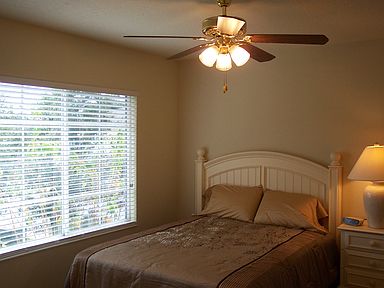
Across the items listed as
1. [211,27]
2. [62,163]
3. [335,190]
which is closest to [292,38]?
[211,27]

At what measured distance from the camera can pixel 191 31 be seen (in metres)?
3.31

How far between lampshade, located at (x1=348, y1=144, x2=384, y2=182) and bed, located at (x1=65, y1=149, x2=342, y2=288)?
33cm

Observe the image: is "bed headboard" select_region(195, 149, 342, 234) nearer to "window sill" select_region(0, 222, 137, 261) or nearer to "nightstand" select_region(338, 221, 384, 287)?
"nightstand" select_region(338, 221, 384, 287)

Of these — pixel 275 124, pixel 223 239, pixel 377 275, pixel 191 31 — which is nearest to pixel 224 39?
pixel 191 31

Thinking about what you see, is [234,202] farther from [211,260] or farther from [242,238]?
[211,260]

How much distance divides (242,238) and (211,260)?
63 cm

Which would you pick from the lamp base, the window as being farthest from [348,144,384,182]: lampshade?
the window

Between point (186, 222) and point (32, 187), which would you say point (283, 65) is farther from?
point (32, 187)

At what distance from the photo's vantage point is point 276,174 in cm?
404

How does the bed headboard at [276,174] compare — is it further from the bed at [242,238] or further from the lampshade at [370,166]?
the lampshade at [370,166]

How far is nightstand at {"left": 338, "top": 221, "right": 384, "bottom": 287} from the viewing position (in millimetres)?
3215

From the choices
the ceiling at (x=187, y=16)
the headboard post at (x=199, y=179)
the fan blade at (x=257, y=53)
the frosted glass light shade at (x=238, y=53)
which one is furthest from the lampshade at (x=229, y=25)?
the headboard post at (x=199, y=179)

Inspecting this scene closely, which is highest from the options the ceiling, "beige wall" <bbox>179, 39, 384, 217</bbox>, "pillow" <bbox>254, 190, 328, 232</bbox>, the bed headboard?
the ceiling

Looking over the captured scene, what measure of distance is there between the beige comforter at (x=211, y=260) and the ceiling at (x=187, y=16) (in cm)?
173
